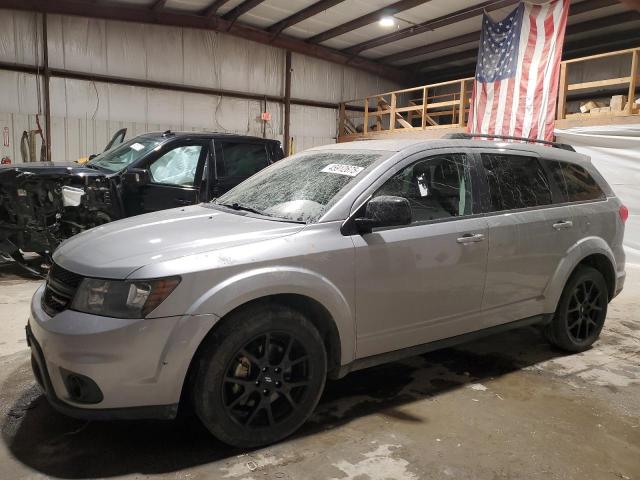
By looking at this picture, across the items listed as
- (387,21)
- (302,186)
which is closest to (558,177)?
(302,186)

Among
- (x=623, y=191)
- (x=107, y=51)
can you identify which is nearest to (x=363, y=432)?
(x=623, y=191)

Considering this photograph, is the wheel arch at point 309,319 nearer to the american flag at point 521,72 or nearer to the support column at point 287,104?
the american flag at point 521,72

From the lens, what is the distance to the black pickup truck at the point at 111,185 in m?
5.47

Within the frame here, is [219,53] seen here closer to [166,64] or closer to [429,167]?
[166,64]

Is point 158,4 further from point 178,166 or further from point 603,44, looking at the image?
point 603,44

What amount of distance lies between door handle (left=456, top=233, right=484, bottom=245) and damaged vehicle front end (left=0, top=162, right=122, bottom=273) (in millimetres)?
4014

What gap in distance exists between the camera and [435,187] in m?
3.05

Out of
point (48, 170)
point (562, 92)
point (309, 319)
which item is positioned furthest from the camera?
point (562, 92)

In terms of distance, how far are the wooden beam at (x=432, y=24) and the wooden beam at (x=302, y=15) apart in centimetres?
271

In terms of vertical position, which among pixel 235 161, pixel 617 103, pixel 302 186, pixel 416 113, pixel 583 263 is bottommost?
pixel 583 263

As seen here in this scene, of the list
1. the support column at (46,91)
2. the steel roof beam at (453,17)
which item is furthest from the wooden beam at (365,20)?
the support column at (46,91)

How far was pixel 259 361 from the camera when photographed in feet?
7.83

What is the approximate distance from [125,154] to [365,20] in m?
9.16

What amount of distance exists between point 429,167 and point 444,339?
1.02 metres
